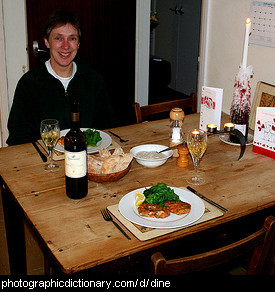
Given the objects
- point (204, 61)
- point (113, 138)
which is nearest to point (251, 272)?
point (113, 138)

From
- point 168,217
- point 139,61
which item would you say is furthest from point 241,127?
point 139,61

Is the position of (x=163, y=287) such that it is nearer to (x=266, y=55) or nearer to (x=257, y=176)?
(x=257, y=176)

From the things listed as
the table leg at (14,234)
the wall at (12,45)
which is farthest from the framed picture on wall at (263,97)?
the wall at (12,45)

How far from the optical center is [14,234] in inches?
74.6

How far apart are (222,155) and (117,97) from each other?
79.3 inches

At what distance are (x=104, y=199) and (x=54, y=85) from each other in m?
1.13

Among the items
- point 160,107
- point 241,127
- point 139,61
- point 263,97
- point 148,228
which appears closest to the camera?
point 148,228

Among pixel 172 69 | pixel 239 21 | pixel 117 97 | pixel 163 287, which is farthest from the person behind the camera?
pixel 172 69

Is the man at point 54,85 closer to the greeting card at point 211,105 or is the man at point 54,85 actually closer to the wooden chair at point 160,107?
the wooden chair at point 160,107

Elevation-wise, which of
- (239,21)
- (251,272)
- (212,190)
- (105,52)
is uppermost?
(239,21)

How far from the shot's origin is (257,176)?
1.74 meters

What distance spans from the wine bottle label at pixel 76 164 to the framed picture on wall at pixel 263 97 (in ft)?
3.92

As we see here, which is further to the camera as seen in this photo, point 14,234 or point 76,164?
point 14,234

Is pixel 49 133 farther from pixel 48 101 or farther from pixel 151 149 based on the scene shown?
pixel 48 101
